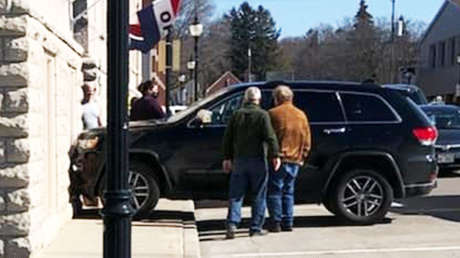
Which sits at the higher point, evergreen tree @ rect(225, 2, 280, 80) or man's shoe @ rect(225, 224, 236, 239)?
evergreen tree @ rect(225, 2, 280, 80)

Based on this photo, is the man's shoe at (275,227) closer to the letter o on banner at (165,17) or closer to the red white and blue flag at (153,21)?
the red white and blue flag at (153,21)

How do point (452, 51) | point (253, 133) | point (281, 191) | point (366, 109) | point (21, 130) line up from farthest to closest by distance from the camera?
1. point (452, 51)
2. point (366, 109)
3. point (281, 191)
4. point (253, 133)
5. point (21, 130)

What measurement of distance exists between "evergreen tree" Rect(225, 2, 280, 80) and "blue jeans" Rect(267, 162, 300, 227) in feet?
300

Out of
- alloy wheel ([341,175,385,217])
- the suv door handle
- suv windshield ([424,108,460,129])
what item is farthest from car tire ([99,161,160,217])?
suv windshield ([424,108,460,129])

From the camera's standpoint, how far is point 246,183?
10570 millimetres

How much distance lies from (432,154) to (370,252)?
2662mm

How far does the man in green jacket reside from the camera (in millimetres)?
10445

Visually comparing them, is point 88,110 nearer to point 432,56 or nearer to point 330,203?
point 330,203

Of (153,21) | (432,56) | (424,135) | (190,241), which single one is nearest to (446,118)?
(153,21)

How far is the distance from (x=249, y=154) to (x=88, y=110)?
3516mm

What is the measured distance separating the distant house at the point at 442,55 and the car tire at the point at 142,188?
56735mm

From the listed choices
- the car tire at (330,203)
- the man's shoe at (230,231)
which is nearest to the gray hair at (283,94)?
the car tire at (330,203)

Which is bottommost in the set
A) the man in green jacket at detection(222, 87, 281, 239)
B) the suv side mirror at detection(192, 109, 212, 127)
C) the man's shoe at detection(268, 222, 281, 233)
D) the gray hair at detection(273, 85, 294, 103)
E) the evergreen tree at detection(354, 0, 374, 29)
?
the man's shoe at detection(268, 222, 281, 233)

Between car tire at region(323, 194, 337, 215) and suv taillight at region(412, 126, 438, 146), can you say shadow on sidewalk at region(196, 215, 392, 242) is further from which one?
suv taillight at region(412, 126, 438, 146)
